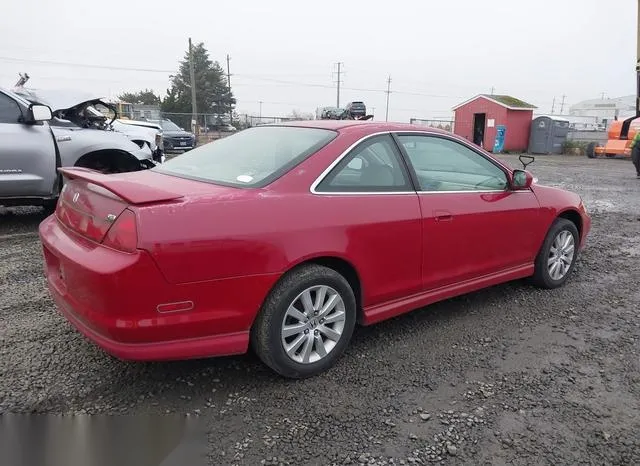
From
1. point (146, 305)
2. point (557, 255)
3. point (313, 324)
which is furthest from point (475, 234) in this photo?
point (146, 305)

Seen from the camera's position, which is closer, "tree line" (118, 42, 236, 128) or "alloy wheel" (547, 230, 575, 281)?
"alloy wheel" (547, 230, 575, 281)

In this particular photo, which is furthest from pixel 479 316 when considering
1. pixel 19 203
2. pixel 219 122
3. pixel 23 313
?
pixel 219 122

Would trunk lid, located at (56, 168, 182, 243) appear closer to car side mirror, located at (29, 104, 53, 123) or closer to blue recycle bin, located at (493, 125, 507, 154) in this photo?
car side mirror, located at (29, 104, 53, 123)

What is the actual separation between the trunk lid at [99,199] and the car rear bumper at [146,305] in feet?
0.31

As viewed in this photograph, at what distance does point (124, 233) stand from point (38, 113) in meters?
4.36

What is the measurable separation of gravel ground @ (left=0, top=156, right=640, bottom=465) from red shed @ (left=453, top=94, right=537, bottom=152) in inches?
1018

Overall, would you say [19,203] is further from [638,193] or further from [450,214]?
[638,193]

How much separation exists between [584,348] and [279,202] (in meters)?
2.35

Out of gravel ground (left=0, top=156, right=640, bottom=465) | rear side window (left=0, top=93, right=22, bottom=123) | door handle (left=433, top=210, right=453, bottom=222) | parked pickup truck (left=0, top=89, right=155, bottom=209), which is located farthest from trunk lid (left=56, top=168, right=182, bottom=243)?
rear side window (left=0, top=93, right=22, bottom=123)

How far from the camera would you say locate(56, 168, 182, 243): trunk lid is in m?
2.51

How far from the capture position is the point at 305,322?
9.53 feet

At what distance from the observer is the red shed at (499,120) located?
2797cm

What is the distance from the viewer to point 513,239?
159 inches

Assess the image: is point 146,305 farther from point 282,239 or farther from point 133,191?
point 282,239
